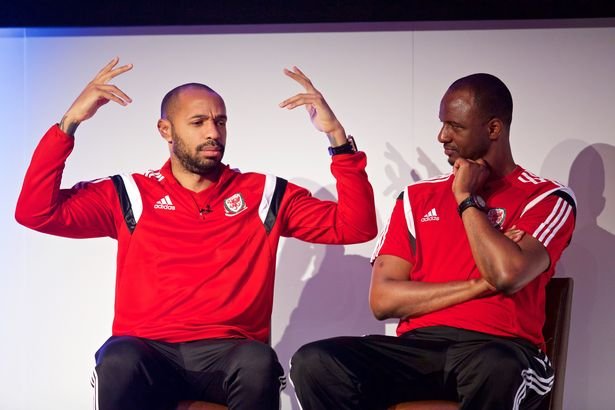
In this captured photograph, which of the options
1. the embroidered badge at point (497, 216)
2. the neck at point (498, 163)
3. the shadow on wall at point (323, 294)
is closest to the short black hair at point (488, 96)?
Result: the neck at point (498, 163)

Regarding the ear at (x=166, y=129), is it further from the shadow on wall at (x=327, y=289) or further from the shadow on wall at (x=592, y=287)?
the shadow on wall at (x=592, y=287)

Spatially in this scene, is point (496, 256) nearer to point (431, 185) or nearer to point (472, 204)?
point (472, 204)

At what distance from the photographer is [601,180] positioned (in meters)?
4.24

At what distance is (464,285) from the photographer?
3.12 meters

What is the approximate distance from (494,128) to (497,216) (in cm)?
37

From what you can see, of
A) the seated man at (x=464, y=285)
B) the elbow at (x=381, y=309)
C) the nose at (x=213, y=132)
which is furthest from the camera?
the nose at (x=213, y=132)

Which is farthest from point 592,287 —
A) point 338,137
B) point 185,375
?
point 185,375

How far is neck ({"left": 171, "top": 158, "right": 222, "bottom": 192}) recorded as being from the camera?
3621 mm

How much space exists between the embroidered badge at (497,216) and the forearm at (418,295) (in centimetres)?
27

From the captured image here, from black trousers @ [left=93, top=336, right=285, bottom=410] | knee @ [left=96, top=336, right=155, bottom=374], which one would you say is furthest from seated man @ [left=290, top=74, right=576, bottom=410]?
knee @ [left=96, top=336, right=155, bottom=374]

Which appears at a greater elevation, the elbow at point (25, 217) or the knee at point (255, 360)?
the elbow at point (25, 217)

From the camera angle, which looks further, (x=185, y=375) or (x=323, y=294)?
(x=323, y=294)

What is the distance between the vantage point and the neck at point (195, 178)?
362 centimetres

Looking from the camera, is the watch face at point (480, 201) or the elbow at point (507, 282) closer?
the elbow at point (507, 282)
